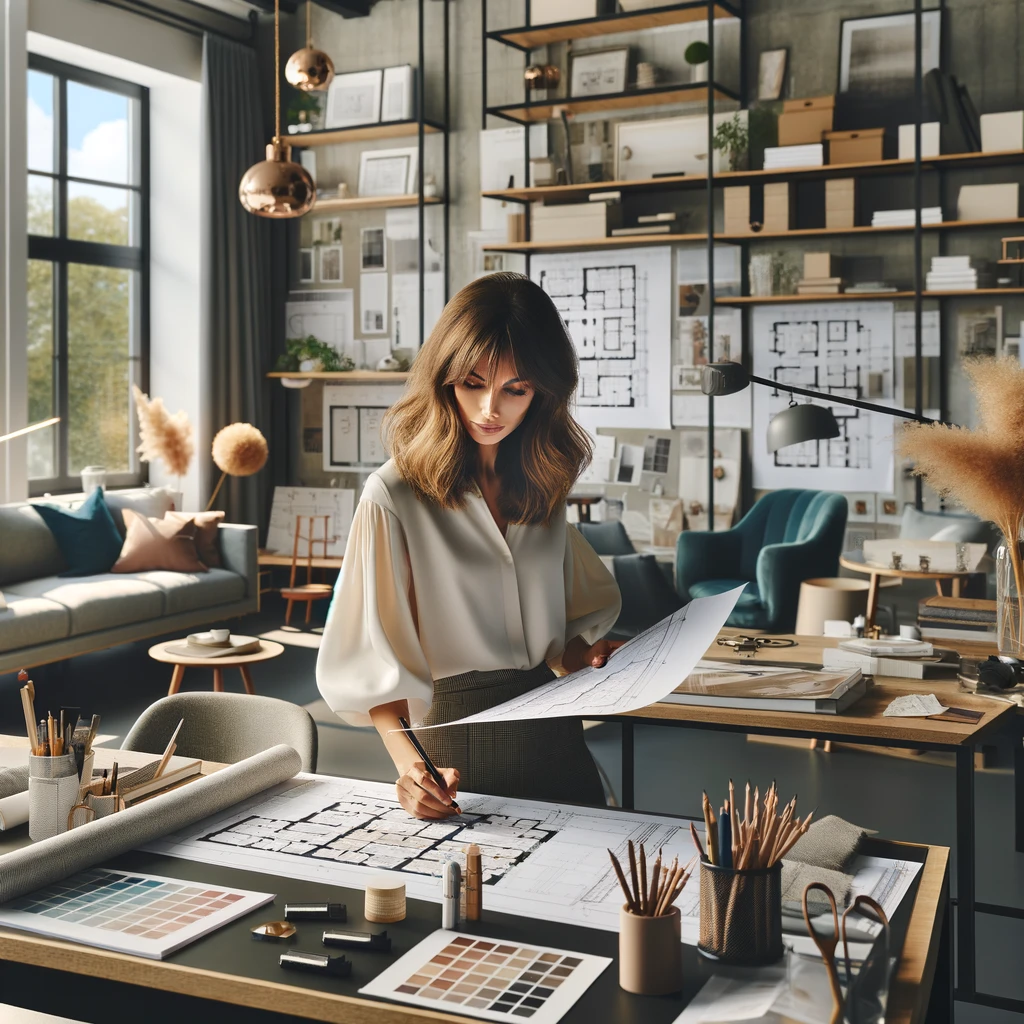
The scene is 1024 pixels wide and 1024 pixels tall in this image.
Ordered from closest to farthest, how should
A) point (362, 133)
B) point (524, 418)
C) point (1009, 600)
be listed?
point (524, 418) → point (1009, 600) → point (362, 133)

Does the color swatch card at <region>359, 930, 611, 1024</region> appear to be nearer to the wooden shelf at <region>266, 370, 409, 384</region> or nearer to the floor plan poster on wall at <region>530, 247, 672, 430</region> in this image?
the floor plan poster on wall at <region>530, 247, 672, 430</region>

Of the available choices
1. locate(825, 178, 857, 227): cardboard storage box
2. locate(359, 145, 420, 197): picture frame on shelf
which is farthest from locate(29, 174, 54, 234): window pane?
locate(825, 178, 857, 227): cardboard storage box

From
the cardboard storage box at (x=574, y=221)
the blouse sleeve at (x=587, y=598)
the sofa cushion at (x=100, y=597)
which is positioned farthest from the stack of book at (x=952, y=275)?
the blouse sleeve at (x=587, y=598)

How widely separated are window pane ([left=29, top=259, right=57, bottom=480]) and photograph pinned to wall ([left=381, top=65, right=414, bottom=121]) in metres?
2.40

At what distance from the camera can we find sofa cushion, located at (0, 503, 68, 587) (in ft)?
20.0

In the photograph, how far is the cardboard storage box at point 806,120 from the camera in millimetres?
6570

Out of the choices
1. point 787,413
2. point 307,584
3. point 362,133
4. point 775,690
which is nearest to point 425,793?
point 775,690

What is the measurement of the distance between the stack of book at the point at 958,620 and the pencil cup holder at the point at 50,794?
2.43 m

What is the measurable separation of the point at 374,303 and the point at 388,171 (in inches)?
34.8

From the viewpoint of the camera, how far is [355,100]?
8047 mm

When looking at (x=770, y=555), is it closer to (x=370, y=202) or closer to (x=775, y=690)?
(x=775, y=690)

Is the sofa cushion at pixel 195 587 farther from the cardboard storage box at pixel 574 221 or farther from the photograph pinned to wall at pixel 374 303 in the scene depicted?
the cardboard storage box at pixel 574 221

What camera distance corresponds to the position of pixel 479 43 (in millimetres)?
7727

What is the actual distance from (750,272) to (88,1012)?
6.37 metres
